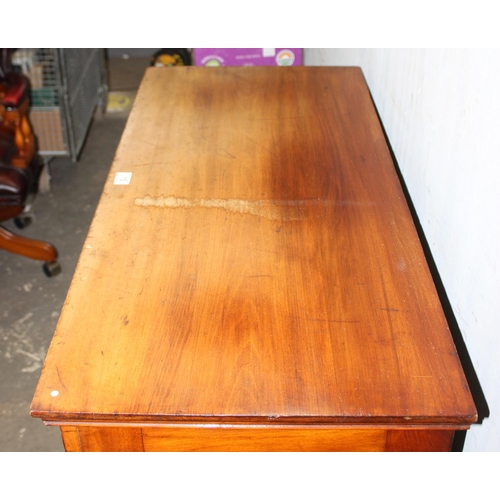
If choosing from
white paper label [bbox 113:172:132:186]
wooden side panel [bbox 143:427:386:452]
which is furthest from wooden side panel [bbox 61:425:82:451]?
white paper label [bbox 113:172:132:186]

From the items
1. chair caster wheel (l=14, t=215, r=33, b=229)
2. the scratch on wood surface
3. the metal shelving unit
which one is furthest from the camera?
the metal shelving unit

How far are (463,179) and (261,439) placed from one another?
1.90 feet

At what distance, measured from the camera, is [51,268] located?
7.95 feet

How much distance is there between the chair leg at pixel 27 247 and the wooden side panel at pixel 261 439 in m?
1.55

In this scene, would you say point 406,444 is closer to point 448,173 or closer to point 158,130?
point 448,173

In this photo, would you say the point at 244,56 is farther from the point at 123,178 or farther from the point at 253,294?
the point at 253,294

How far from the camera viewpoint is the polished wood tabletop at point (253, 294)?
0.93 m

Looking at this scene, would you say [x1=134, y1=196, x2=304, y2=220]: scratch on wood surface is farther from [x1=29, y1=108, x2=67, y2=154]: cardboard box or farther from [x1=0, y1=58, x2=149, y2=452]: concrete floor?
[x1=29, y1=108, x2=67, y2=154]: cardboard box

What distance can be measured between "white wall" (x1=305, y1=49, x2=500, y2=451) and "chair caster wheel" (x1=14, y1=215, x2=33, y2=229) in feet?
5.46

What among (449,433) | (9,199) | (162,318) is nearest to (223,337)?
(162,318)

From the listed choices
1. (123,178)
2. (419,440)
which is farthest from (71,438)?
(123,178)

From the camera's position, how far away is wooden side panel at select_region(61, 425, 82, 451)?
0.97m

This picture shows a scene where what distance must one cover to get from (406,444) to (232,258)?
44 cm

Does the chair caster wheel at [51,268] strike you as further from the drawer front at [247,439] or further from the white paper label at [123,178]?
the drawer front at [247,439]
